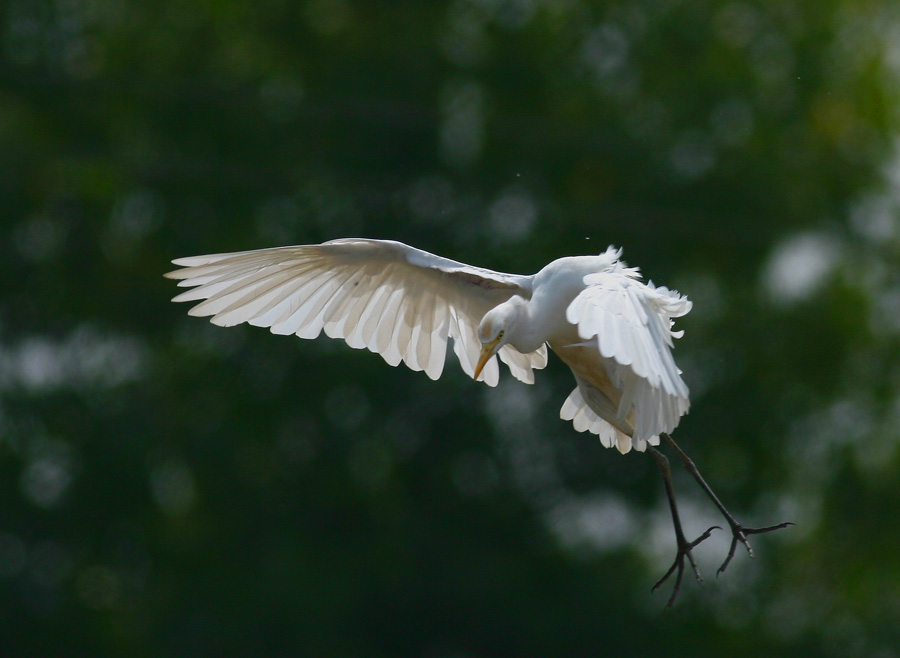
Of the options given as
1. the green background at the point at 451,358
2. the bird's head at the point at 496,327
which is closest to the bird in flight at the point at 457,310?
the bird's head at the point at 496,327

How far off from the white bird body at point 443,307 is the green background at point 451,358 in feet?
20.2

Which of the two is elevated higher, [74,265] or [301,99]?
[301,99]

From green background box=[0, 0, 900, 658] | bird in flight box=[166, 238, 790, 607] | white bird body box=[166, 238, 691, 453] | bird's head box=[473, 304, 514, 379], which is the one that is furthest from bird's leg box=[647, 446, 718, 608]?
green background box=[0, 0, 900, 658]

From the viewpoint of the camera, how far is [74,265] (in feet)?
42.5

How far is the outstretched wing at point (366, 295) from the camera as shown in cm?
481

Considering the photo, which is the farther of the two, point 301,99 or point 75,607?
point 301,99

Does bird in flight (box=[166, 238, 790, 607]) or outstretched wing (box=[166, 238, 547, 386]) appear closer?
bird in flight (box=[166, 238, 790, 607])

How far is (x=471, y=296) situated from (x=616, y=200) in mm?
7806

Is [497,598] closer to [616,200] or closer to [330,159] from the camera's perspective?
[616,200]

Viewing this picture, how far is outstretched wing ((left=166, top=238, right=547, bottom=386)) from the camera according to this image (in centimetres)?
481

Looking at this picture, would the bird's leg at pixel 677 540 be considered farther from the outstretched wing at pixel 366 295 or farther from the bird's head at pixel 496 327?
the bird's head at pixel 496 327

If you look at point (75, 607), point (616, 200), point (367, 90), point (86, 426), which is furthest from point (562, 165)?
point (75, 607)

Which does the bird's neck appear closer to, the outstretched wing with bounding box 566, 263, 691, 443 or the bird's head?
the bird's head

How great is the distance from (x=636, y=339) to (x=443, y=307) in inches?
70.7
